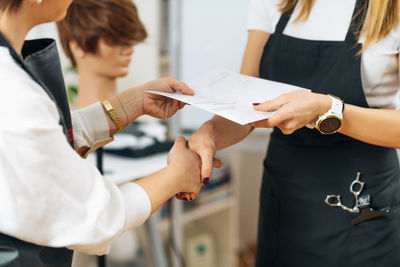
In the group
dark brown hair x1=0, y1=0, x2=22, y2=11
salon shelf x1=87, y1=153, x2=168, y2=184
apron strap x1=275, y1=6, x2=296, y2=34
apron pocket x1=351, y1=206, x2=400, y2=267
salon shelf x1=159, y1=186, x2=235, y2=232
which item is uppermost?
dark brown hair x1=0, y1=0, x2=22, y2=11

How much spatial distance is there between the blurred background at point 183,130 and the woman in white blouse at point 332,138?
0.66 metres

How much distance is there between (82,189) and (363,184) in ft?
2.36

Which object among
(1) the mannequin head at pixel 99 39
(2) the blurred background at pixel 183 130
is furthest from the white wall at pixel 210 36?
(1) the mannequin head at pixel 99 39

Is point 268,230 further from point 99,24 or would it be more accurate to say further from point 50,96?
point 99,24

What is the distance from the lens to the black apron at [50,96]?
0.67m

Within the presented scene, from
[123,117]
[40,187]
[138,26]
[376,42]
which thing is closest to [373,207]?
[376,42]

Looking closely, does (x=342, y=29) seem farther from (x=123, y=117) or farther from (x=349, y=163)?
(x=123, y=117)

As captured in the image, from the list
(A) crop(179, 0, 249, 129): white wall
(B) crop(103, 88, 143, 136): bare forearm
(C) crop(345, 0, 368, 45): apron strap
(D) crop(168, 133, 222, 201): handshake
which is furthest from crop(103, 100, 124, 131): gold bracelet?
(A) crop(179, 0, 249, 129): white wall

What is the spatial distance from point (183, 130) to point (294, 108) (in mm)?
1464

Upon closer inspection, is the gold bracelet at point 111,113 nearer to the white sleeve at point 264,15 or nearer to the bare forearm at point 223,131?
the bare forearm at point 223,131

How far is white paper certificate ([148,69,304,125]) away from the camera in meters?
0.84

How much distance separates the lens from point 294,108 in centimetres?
85

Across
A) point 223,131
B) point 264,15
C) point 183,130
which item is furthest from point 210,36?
point 223,131

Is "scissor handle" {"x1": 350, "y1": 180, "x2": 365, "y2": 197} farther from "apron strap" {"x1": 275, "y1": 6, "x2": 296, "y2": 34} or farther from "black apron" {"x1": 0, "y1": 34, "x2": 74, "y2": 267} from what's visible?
"black apron" {"x1": 0, "y1": 34, "x2": 74, "y2": 267}
